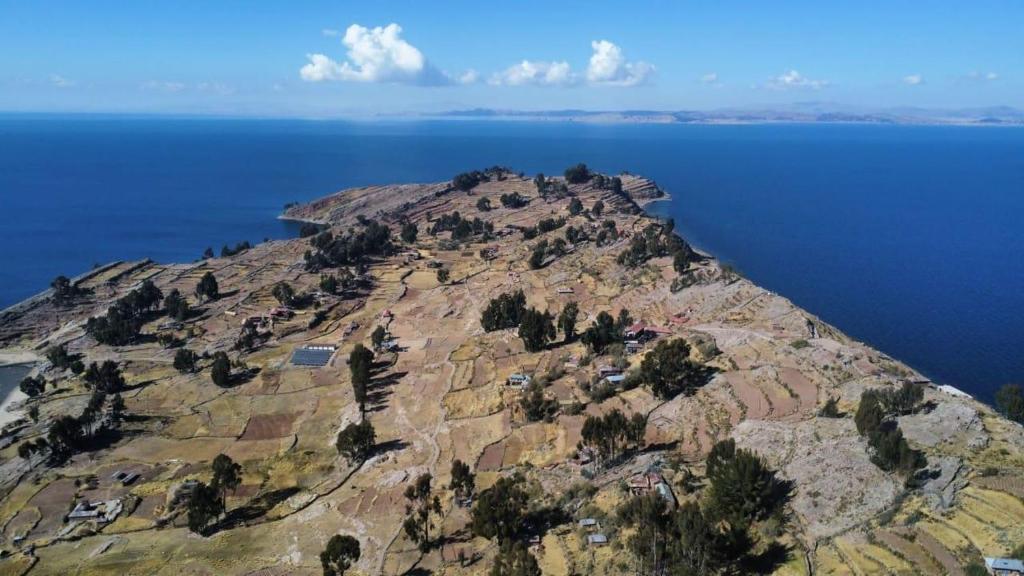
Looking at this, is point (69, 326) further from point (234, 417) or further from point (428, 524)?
point (428, 524)

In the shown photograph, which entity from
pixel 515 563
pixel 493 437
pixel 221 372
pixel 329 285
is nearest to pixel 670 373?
pixel 493 437

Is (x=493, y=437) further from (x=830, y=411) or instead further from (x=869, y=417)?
(x=869, y=417)

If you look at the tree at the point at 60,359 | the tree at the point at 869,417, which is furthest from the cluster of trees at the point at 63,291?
the tree at the point at 869,417

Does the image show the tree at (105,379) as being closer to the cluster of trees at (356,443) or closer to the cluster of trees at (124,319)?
the cluster of trees at (124,319)

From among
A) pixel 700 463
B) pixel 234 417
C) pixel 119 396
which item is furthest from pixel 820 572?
pixel 119 396

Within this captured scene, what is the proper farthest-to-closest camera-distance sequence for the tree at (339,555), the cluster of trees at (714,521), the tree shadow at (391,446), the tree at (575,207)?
1. the tree at (575,207)
2. the tree shadow at (391,446)
3. the tree at (339,555)
4. the cluster of trees at (714,521)
